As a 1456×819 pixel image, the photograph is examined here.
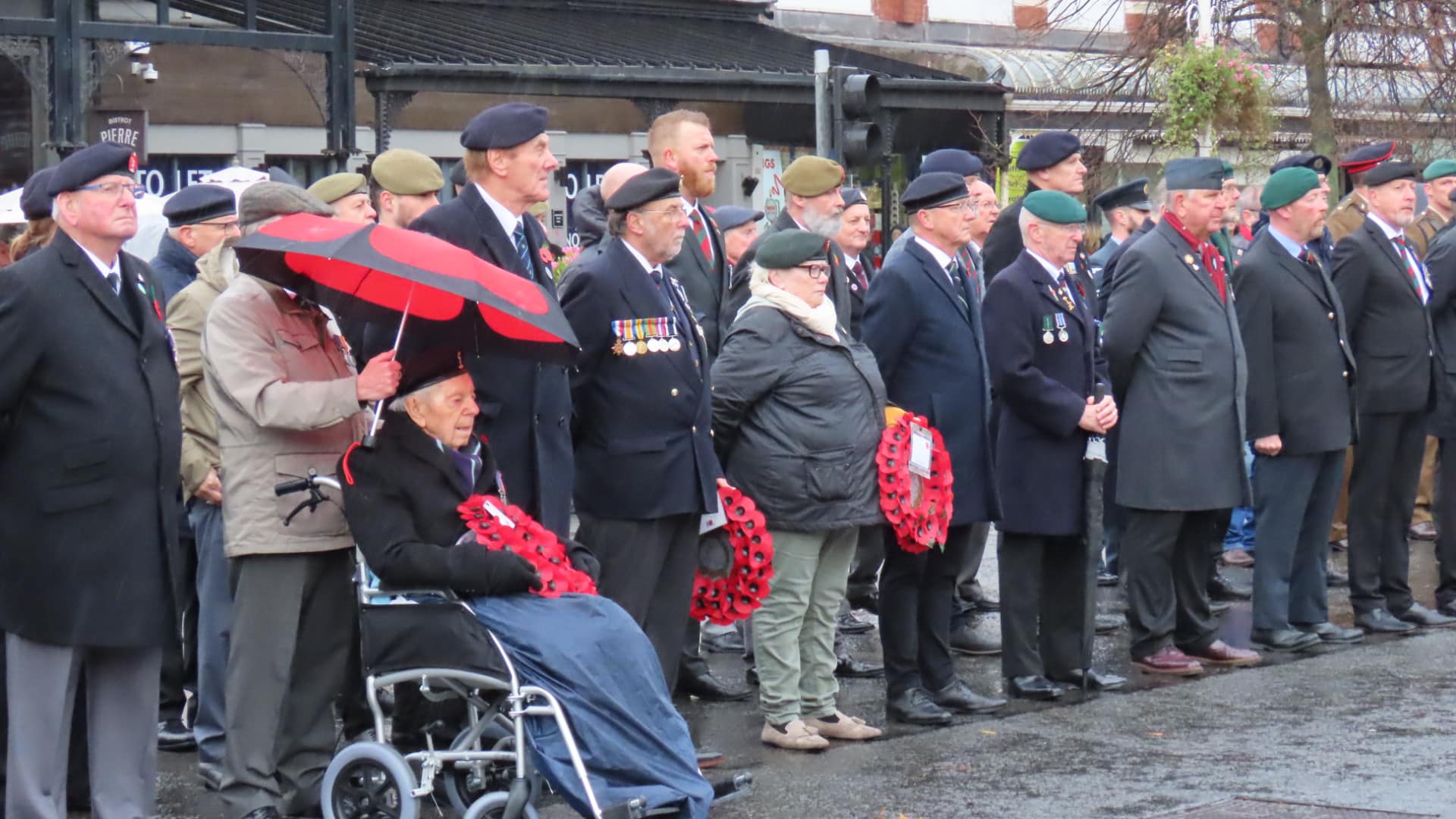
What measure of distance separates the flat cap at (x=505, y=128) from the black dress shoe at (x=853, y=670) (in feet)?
10.4

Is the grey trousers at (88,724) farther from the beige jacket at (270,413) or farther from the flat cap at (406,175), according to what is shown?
the flat cap at (406,175)

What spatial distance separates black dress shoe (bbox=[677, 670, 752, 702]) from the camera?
8.53 m

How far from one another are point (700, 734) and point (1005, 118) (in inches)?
729

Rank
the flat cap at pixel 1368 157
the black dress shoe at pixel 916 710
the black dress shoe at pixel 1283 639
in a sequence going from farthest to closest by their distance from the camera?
the flat cap at pixel 1368 157 → the black dress shoe at pixel 1283 639 → the black dress shoe at pixel 916 710

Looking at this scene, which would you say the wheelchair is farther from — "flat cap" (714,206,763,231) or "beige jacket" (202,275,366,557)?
"flat cap" (714,206,763,231)

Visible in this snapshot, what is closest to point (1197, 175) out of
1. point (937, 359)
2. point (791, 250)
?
point (937, 359)

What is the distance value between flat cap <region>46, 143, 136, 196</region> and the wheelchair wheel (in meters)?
1.90

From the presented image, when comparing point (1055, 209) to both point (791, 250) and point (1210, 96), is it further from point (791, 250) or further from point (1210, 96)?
point (1210, 96)

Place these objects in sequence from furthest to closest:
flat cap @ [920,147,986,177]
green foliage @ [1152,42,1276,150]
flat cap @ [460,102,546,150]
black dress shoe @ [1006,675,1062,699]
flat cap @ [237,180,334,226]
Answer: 1. green foliage @ [1152,42,1276,150]
2. flat cap @ [920,147,986,177]
3. black dress shoe @ [1006,675,1062,699]
4. flat cap @ [460,102,546,150]
5. flat cap @ [237,180,334,226]

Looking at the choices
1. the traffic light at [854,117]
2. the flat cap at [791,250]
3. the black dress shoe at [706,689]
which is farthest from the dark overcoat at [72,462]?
the traffic light at [854,117]

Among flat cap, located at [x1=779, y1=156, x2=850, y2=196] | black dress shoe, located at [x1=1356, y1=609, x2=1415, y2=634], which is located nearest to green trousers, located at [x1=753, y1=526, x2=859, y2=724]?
flat cap, located at [x1=779, y1=156, x2=850, y2=196]

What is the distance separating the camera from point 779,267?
7629 mm

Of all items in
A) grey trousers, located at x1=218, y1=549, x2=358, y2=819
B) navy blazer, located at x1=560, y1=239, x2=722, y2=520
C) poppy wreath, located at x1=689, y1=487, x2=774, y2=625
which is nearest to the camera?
grey trousers, located at x1=218, y1=549, x2=358, y2=819

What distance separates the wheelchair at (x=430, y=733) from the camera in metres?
5.76
